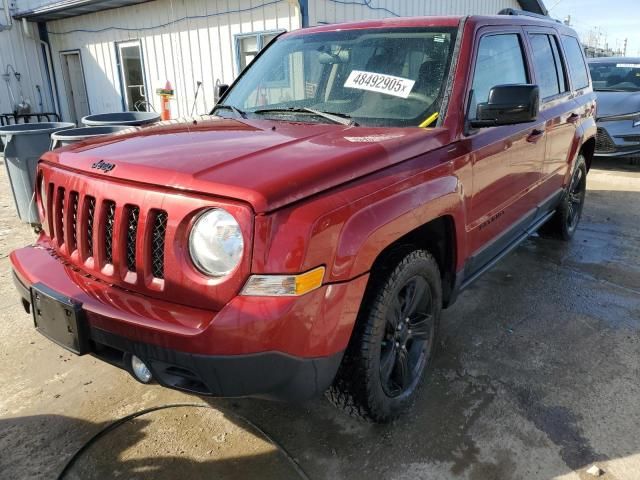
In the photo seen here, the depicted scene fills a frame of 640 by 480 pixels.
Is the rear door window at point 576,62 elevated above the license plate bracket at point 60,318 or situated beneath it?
elevated above

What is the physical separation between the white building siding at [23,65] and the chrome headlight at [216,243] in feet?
43.2

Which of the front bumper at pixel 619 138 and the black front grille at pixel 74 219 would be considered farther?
the front bumper at pixel 619 138

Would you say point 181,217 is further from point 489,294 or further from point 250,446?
point 489,294

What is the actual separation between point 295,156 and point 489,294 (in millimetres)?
2588

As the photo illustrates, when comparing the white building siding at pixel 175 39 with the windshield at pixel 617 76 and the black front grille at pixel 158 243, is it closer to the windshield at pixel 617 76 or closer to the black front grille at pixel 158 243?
the windshield at pixel 617 76

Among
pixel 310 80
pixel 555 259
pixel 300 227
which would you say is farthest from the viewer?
pixel 555 259

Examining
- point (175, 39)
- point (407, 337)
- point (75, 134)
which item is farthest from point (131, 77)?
point (407, 337)

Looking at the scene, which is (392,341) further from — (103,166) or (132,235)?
(103,166)

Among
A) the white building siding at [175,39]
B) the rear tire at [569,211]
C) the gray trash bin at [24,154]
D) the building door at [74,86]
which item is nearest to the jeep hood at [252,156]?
the rear tire at [569,211]

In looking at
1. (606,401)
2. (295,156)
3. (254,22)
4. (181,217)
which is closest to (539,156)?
(606,401)

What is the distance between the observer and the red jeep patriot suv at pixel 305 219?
5.86ft

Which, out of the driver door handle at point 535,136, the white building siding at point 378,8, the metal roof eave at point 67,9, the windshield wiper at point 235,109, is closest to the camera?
the windshield wiper at point 235,109

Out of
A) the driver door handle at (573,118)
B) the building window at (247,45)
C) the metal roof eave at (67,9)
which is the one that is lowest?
the driver door handle at (573,118)

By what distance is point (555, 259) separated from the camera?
4797 millimetres
